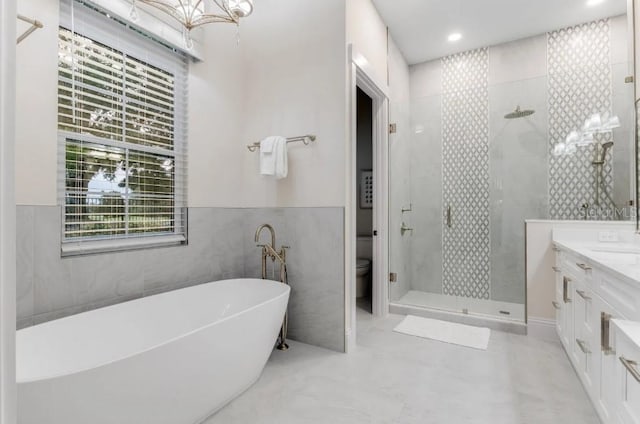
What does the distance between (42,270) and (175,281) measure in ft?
2.66

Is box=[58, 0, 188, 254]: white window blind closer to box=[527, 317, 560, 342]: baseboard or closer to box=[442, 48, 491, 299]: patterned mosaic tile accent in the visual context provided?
box=[442, 48, 491, 299]: patterned mosaic tile accent

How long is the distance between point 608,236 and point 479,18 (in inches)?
87.5

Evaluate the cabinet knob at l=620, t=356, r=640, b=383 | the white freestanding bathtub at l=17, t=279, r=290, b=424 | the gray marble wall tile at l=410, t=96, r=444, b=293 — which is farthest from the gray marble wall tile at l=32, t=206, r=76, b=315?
the gray marble wall tile at l=410, t=96, r=444, b=293

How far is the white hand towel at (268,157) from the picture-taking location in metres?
2.55

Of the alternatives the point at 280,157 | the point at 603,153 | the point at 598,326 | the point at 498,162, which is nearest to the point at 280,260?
the point at 280,157

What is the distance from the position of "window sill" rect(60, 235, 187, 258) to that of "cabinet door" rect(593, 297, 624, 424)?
98.7 inches

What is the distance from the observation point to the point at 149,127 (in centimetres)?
229

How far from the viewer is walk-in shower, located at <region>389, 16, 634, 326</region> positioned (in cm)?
306

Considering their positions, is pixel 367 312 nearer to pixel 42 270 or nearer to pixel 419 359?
pixel 419 359

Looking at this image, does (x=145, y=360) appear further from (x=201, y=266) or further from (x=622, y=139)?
(x=622, y=139)

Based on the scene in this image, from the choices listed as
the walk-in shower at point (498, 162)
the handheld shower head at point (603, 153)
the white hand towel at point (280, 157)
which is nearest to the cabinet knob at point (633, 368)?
the walk-in shower at point (498, 162)

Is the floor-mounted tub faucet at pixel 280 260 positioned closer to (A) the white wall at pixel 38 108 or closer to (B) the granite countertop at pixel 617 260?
(A) the white wall at pixel 38 108

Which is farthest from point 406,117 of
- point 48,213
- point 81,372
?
point 81,372

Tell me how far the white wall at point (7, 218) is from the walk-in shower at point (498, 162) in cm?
317
